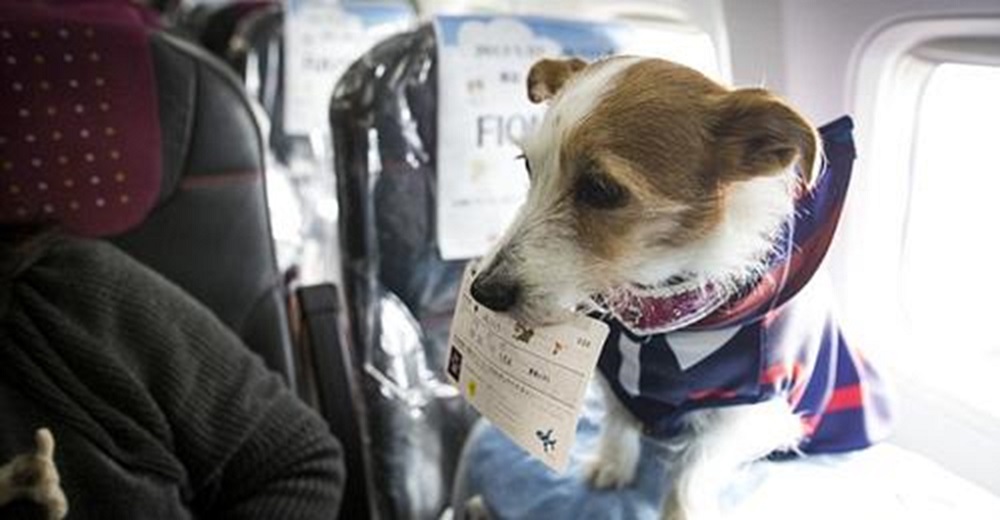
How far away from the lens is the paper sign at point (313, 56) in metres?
1.67

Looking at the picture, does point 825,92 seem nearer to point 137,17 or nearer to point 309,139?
point 137,17

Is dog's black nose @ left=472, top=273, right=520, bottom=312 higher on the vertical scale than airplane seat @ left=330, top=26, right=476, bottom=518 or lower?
higher

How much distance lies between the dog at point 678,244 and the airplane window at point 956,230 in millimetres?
118

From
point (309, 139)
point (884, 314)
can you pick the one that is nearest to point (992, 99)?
point (884, 314)

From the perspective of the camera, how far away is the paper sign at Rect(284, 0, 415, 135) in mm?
1668

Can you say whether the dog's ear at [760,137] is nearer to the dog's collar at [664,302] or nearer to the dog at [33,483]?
the dog's collar at [664,302]

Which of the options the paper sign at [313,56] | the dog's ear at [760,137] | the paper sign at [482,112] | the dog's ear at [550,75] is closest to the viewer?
the dog's ear at [760,137]

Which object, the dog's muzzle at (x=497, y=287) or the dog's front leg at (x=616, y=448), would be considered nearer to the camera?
the dog's muzzle at (x=497, y=287)

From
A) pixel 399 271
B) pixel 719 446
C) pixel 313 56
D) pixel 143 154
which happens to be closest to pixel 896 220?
pixel 719 446

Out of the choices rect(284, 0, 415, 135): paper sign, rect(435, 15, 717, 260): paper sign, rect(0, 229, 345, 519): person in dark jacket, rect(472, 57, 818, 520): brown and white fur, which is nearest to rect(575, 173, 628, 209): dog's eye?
rect(472, 57, 818, 520): brown and white fur

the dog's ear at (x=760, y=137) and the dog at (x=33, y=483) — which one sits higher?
the dog's ear at (x=760, y=137)

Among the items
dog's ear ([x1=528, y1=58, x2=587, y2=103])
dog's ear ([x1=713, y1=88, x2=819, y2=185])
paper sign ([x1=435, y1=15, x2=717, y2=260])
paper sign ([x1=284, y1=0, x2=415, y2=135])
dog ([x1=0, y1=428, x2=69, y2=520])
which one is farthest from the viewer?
paper sign ([x1=284, y1=0, x2=415, y2=135])

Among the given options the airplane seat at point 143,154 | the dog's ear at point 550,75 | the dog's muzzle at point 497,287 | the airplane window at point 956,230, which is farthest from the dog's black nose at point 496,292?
the airplane seat at point 143,154

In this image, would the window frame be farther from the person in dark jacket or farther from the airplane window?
the person in dark jacket
